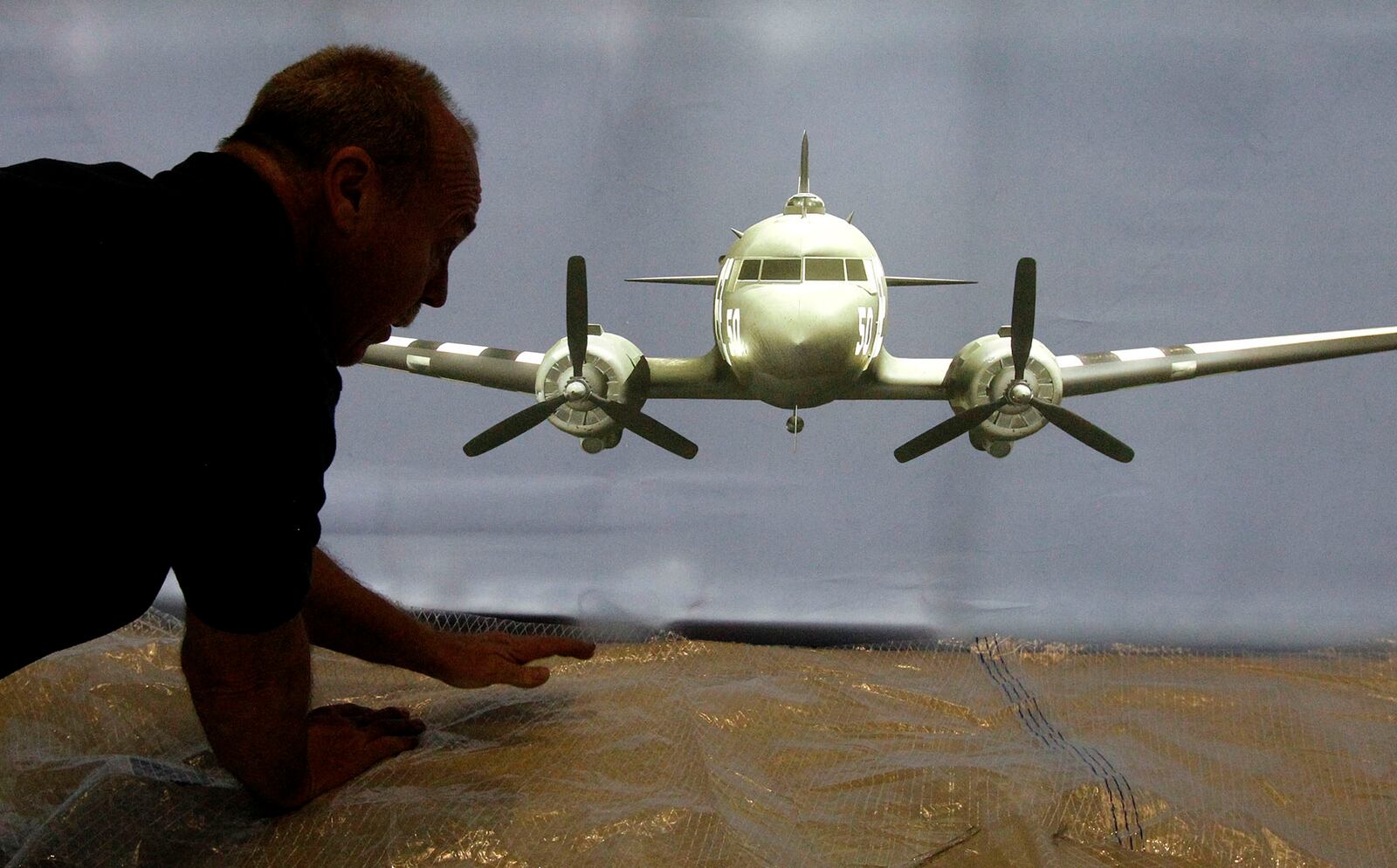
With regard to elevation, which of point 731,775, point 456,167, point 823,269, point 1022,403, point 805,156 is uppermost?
point 805,156

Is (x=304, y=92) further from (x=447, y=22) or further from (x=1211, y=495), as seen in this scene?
(x=1211, y=495)

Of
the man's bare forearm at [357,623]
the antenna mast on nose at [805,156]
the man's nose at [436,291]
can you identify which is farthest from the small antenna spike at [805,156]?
the man's bare forearm at [357,623]

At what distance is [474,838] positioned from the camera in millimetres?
893

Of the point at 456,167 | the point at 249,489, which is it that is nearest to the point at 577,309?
the point at 456,167

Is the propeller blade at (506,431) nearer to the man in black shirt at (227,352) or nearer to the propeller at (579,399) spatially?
the propeller at (579,399)

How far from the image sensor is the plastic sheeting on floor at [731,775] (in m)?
0.89

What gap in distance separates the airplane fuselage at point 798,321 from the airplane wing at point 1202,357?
1.74 ft

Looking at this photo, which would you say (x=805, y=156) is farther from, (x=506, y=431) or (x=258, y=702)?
(x=258, y=702)

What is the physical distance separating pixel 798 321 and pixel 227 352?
179 cm

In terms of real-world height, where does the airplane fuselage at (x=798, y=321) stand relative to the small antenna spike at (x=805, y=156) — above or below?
below

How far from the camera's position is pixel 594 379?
2131mm

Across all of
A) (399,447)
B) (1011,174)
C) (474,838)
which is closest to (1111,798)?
(474,838)

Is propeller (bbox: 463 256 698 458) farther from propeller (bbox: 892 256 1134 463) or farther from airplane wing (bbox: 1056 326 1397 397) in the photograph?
airplane wing (bbox: 1056 326 1397 397)

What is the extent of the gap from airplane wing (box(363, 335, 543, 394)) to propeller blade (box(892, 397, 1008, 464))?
3.19 ft
